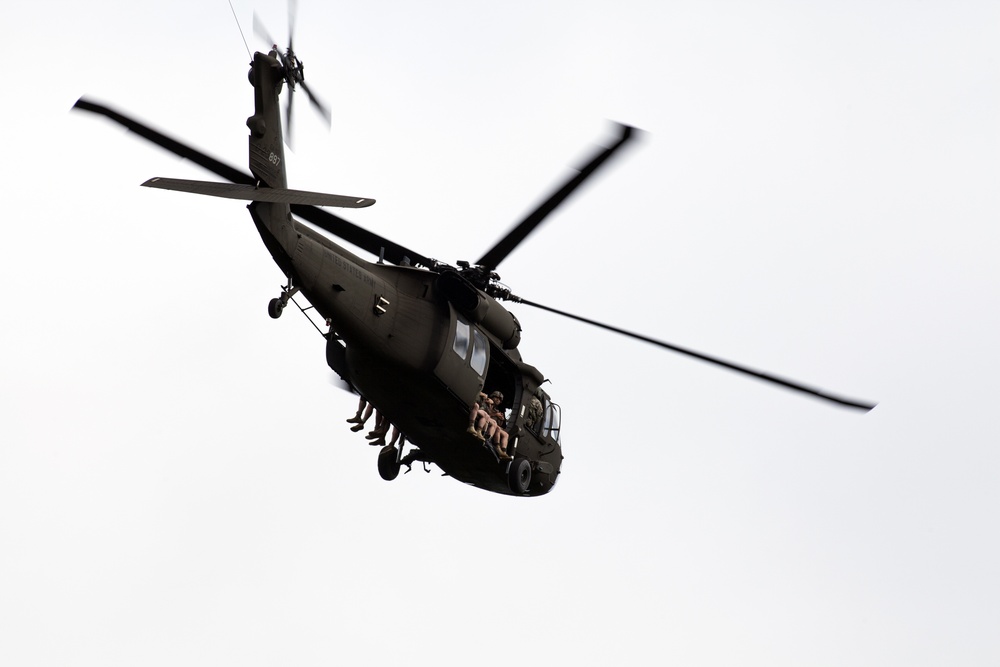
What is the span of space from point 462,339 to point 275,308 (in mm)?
4904

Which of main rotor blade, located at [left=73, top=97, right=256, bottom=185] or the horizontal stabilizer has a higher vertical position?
main rotor blade, located at [left=73, top=97, right=256, bottom=185]

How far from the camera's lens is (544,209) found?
21141 mm

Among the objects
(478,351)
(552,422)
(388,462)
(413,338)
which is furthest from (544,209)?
(388,462)

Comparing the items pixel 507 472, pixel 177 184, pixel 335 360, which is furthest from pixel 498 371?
pixel 177 184

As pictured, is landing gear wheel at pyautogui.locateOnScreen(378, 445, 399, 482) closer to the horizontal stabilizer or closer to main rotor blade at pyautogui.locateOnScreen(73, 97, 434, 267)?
main rotor blade at pyautogui.locateOnScreen(73, 97, 434, 267)

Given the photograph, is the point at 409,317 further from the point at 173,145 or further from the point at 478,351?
the point at 173,145

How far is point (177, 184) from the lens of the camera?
17.2 metres

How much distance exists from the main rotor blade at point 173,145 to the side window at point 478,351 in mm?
5029

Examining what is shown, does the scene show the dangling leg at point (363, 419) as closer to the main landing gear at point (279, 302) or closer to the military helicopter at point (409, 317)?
the military helicopter at point (409, 317)

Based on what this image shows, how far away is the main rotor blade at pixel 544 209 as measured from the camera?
20.0 metres

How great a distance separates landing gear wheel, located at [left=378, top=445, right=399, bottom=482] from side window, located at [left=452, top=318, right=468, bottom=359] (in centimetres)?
333

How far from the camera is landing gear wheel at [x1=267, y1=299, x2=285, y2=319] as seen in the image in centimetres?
1845

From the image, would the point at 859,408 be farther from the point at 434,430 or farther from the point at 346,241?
the point at 346,241

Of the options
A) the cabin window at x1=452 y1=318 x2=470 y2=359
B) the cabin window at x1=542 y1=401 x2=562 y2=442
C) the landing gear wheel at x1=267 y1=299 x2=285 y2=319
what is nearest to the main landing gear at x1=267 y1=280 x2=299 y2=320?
the landing gear wheel at x1=267 y1=299 x2=285 y2=319
